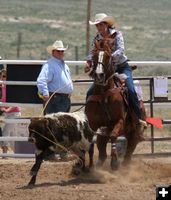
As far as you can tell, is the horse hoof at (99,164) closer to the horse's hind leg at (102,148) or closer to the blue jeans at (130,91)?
the horse's hind leg at (102,148)

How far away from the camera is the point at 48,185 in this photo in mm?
9961

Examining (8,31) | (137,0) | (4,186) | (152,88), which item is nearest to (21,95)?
(152,88)

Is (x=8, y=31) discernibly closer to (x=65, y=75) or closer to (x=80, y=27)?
(x=80, y=27)

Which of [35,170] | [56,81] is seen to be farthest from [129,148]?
[35,170]

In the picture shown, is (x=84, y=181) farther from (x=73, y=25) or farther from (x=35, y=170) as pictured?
(x=73, y=25)

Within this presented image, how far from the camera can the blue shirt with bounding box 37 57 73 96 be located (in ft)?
38.0

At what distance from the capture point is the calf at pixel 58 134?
10039mm

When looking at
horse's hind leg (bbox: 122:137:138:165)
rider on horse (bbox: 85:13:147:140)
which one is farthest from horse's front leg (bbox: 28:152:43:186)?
horse's hind leg (bbox: 122:137:138:165)

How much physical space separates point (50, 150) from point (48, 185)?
478 mm

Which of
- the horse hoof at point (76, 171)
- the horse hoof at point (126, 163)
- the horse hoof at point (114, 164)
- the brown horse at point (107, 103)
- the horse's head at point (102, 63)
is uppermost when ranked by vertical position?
the horse's head at point (102, 63)

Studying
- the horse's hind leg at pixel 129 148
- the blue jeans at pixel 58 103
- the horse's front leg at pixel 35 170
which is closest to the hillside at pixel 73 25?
the blue jeans at pixel 58 103

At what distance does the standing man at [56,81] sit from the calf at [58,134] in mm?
1119

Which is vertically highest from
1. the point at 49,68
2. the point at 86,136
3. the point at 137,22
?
the point at 49,68

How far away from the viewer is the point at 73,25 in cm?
6144
